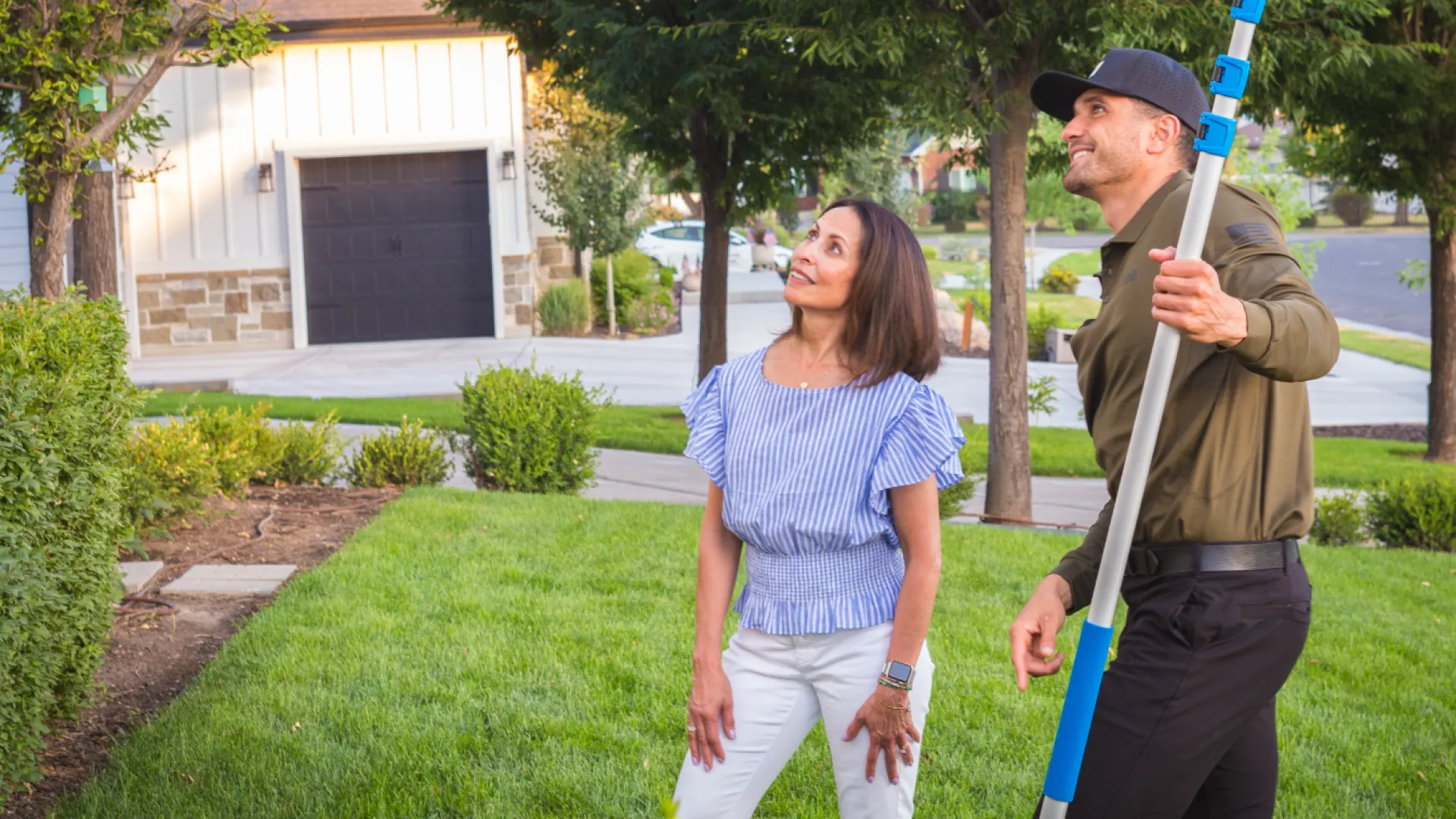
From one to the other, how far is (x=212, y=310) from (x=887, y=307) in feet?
61.7

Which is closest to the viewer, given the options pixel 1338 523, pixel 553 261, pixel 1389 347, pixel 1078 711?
pixel 1078 711

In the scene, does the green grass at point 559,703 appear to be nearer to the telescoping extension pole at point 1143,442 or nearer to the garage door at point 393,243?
the telescoping extension pole at point 1143,442

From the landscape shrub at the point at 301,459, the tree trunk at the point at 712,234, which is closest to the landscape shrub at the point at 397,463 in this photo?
the landscape shrub at the point at 301,459

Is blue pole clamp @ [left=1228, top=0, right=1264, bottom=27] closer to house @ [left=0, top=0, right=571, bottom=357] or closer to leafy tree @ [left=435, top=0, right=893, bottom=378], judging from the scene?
leafy tree @ [left=435, top=0, right=893, bottom=378]

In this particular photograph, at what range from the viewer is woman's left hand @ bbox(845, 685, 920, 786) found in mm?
2631

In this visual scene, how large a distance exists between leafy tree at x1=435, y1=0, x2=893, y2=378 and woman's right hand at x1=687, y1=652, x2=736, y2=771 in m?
6.73

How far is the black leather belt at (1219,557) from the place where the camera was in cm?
239

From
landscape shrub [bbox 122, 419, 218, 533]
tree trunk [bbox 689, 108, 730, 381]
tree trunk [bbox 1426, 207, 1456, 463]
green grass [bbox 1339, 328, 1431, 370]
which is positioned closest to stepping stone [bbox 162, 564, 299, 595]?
landscape shrub [bbox 122, 419, 218, 533]

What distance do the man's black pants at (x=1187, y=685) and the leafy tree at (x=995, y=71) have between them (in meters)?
5.68

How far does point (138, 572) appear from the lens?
6434 millimetres

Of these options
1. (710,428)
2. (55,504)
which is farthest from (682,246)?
(710,428)

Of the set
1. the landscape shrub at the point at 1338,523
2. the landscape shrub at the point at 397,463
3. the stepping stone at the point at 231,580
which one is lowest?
the landscape shrub at the point at 1338,523

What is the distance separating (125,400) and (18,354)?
1296mm

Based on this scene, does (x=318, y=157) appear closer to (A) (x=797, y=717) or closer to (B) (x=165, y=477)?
(B) (x=165, y=477)
